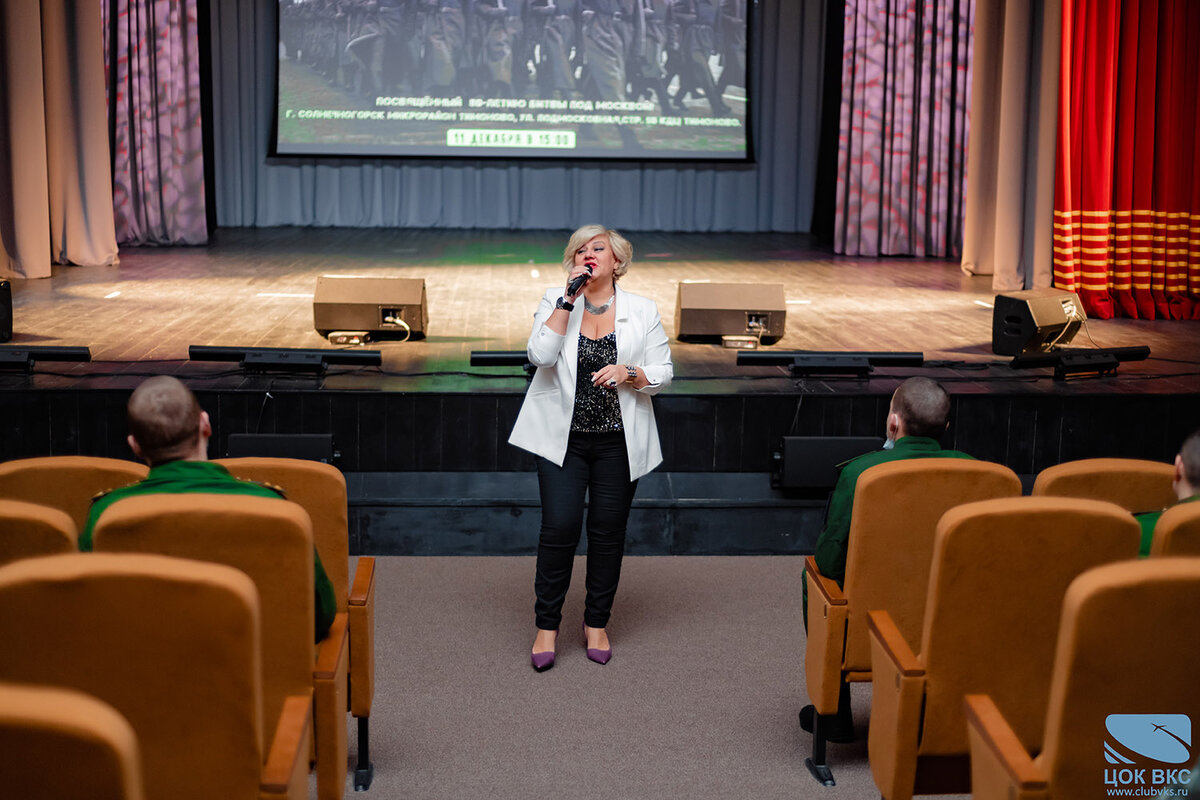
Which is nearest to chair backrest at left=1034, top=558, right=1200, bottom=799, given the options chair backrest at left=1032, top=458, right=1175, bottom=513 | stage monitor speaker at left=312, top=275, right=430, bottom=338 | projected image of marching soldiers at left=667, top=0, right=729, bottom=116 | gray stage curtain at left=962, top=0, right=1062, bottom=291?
chair backrest at left=1032, top=458, right=1175, bottom=513

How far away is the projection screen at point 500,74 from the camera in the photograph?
12438mm

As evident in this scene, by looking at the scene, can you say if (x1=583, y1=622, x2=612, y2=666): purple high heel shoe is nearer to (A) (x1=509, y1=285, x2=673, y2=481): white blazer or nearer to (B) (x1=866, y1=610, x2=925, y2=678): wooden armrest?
(A) (x1=509, y1=285, x2=673, y2=481): white blazer

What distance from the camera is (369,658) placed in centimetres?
242

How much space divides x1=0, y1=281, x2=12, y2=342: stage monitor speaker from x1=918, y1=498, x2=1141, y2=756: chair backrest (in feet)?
16.5

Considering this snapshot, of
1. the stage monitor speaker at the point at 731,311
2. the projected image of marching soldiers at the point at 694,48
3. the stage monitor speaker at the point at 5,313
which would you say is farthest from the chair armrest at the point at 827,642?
the projected image of marching soldiers at the point at 694,48

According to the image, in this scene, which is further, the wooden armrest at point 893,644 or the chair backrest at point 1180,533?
the wooden armrest at point 893,644

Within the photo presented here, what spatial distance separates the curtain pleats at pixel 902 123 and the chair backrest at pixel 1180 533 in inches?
395

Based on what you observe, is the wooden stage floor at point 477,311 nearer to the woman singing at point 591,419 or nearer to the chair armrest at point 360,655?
the woman singing at point 591,419

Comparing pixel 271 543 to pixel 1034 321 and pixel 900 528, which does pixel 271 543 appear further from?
pixel 1034 321

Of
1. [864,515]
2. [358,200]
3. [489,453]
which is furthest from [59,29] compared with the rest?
[864,515]

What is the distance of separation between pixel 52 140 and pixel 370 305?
5.35 m

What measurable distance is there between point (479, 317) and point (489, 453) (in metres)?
2.46

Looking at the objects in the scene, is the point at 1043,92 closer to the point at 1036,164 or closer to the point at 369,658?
the point at 1036,164

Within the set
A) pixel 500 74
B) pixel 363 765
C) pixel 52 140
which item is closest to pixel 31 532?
pixel 363 765
